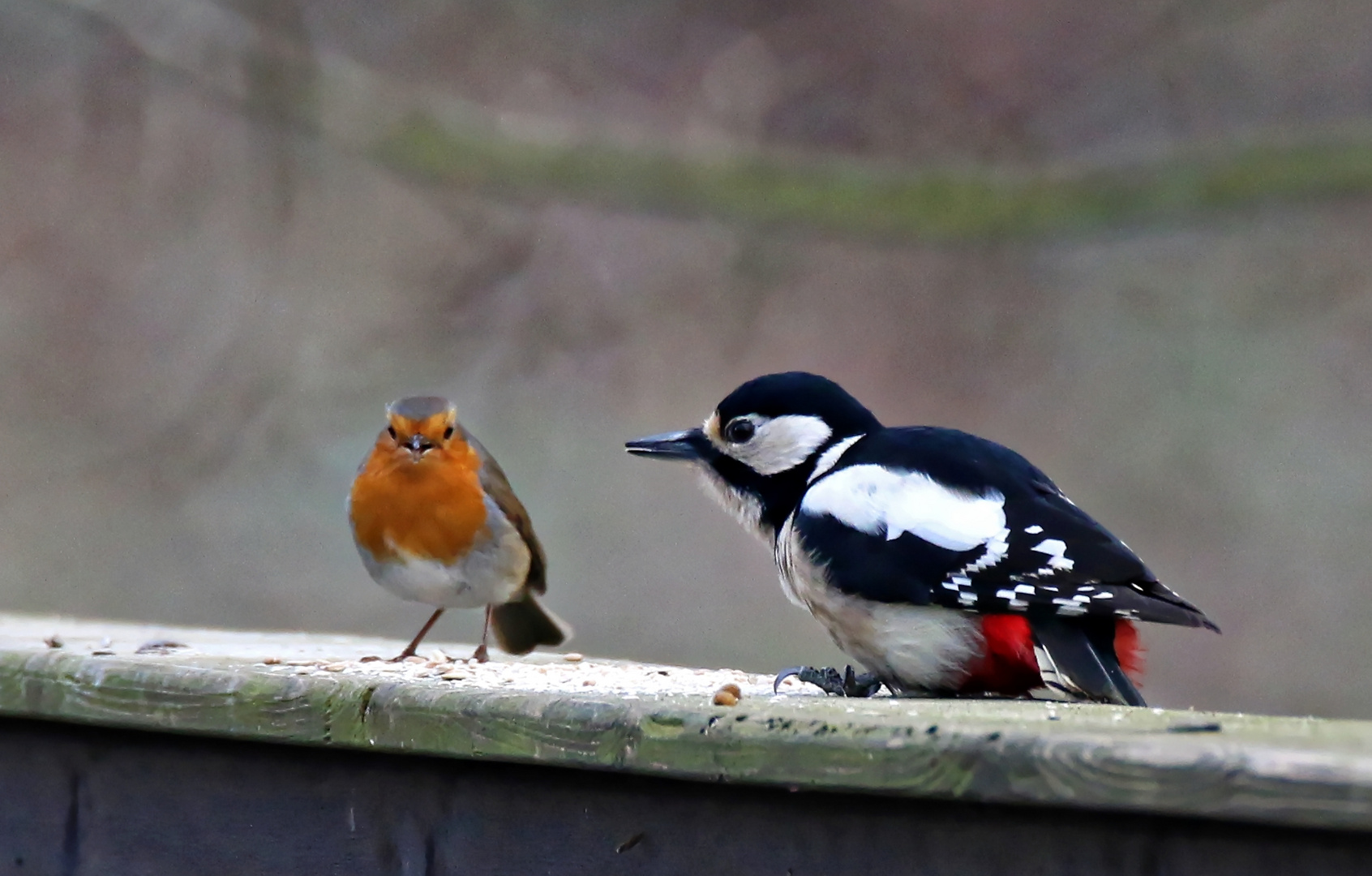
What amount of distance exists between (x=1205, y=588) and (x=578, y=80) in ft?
9.44

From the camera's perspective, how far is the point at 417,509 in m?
3.96

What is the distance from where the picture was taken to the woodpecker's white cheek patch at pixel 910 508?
2436mm

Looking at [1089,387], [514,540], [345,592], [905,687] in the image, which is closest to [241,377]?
[345,592]

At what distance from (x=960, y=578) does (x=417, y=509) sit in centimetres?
190

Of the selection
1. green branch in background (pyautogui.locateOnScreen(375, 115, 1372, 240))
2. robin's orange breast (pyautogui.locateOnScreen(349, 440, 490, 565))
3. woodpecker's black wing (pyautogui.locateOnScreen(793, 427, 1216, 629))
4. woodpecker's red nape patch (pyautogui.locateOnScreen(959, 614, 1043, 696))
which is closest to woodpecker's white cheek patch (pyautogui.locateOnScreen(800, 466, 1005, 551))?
woodpecker's black wing (pyautogui.locateOnScreen(793, 427, 1216, 629))

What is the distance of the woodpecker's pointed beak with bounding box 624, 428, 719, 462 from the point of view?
10.0 ft

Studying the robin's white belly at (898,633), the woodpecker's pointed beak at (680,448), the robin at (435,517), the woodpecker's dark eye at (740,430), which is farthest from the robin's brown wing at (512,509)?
the robin's white belly at (898,633)

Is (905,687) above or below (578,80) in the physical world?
below

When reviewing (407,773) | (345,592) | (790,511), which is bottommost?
(345,592)

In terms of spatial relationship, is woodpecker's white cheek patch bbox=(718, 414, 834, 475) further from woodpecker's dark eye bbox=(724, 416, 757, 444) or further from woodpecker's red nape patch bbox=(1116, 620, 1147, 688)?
woodpecker's red nape patch bbox=(1116, 620, 1147, 688)

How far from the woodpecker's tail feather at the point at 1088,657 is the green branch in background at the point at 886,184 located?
107 inches

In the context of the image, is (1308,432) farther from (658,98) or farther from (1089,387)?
(658,98)

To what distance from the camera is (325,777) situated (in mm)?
2066

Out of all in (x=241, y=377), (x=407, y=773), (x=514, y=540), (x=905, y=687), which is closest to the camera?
(x=407, y=773)
